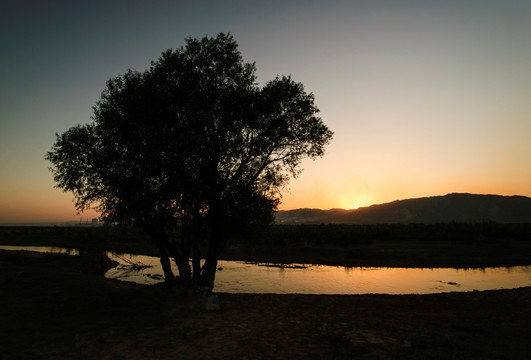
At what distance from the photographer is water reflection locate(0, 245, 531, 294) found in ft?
96.8

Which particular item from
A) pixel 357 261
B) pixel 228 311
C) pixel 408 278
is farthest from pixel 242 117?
pixel 357 261

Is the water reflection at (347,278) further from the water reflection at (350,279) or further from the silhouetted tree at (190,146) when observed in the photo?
the silhouetted tree at (190,146)

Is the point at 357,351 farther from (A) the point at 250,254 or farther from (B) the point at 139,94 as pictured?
(A) the point at 250,254

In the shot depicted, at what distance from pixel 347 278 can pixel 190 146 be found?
25.8 metres

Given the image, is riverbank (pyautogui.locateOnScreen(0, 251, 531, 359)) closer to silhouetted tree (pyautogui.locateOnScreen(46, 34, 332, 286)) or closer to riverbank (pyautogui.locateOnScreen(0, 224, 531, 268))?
silhouetted tree (pyautogui.locateOnScreen(46, 34, 332, 286))

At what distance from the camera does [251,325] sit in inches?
620

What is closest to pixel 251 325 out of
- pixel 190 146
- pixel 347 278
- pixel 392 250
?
pixel 190 146

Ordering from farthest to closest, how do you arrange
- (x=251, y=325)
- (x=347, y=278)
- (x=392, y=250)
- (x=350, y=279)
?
(x=392, y=250), (x=347, y=278), (x=350, y=279), (x=251, y=325)

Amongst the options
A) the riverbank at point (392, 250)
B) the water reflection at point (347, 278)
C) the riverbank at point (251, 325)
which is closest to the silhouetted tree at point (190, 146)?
the riverbank at point (251, 325)

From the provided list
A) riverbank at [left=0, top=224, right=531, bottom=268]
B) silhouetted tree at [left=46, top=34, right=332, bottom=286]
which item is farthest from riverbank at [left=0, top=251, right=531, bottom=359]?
riverbank at [left=0, top=224, right=531, bottom=268]

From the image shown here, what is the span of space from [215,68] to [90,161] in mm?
9649

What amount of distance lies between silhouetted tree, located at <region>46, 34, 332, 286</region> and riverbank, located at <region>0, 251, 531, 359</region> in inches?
184

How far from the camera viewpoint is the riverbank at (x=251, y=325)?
1214cm

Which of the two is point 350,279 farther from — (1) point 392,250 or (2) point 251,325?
(2) point 251,325
